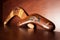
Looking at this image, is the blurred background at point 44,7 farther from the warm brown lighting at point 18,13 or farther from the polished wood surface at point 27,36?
the polished wood surface at point 27,36

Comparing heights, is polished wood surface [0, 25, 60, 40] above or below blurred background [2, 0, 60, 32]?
below

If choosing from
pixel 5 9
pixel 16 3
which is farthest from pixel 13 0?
pixel 5 9

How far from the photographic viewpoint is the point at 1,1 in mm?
1432

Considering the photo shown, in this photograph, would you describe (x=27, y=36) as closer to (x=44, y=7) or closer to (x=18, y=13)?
(x=44, y=7)

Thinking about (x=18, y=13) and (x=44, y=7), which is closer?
(x=44, y=7)

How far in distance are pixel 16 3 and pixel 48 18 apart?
1.37ft

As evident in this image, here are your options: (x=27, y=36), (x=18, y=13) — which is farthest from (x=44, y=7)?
(x=27, y=36)

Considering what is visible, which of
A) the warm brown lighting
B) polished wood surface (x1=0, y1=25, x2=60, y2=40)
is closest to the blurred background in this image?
the warm brown lighting

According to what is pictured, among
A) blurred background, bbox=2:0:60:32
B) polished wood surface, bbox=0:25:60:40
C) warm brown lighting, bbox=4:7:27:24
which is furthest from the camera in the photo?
warm brown lighting, bbox=4:7:27:24

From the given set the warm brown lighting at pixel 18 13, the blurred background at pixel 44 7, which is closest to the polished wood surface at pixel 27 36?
the blurred background at pixel 44 7

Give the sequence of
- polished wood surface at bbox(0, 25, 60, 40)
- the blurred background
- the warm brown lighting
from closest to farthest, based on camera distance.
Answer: polished wood surface at bbox(0, 25, 60, 40) → the blurred background → the warm brown lighting

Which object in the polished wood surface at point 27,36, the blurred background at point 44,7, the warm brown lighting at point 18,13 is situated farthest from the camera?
the warm brown lighting at point 18,13

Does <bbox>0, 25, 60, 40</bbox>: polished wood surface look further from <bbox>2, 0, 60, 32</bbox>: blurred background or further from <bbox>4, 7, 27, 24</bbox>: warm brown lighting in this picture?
<bbox>4, 7, 27, 24</bbox>: warm brown lighting

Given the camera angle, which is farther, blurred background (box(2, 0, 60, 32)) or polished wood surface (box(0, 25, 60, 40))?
blurred background (box(2, 0, 60, 32))
